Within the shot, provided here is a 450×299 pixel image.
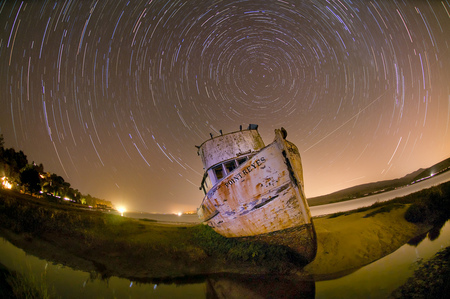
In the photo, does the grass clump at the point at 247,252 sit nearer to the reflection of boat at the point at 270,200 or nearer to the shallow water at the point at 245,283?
the reflection of boat at the point at 270,200

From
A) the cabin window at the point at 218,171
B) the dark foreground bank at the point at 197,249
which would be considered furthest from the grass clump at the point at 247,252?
the cabin window at the point at 218,171

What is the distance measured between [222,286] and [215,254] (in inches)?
103

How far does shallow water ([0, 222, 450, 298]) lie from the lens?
14.6 feet

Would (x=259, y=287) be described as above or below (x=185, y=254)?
below

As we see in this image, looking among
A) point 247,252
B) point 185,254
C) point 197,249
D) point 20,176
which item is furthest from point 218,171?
point 20,176

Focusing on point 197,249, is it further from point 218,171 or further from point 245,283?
point 218,171

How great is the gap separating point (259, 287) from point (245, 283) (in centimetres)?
54

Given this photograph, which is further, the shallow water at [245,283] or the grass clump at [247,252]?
the grass clump at [247,252]

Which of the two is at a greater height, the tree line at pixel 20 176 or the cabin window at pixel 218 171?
the tree line at pixel 20 176

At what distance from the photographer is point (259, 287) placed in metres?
5.14

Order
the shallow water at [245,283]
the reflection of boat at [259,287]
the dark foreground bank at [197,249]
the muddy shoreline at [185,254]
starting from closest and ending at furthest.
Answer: the shallow water at [245,283], the reflection of boat at [259,287], the muddy shoreline at [185,254], the dark foreground bank at [197,249]

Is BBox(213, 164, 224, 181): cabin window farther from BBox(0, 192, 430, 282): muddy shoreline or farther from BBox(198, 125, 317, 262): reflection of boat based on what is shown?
BBox(0, 192, 430, 282): muddy shoreline

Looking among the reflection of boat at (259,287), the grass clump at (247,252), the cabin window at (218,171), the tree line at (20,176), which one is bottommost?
the reflection of boat at (259,287)

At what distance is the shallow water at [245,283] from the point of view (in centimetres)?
445
